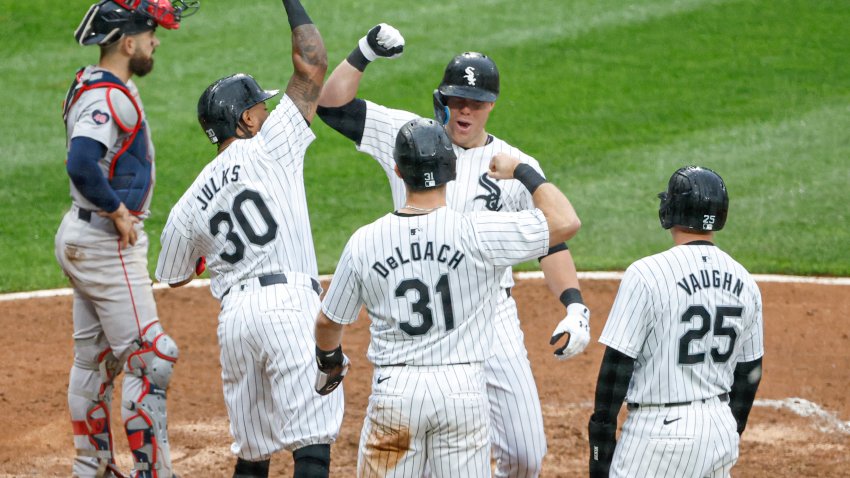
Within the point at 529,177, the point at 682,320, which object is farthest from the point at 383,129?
the point at 682,320

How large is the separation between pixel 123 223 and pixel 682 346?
264 cm

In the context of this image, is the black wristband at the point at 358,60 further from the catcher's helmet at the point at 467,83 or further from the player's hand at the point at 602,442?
the player's hand at the point at 602,442

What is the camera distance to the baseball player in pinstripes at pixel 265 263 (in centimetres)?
482

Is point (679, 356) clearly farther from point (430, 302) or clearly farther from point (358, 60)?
point (358, 60)

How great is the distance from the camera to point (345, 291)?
4195mm

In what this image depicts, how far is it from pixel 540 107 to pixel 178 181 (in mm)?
3770

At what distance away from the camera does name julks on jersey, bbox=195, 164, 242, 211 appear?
489 centimetres

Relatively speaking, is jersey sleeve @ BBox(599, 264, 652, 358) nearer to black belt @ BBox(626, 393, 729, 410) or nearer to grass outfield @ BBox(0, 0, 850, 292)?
black belt @ BBox(626, 393, 729, 410)

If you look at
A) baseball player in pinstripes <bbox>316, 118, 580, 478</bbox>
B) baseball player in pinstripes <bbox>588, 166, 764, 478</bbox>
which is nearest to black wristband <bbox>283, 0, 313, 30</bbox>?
baseball player in pinstripes <bbox>316, 118, 580, 478</bbox>

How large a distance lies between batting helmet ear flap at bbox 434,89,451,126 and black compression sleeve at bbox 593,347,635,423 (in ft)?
5.01

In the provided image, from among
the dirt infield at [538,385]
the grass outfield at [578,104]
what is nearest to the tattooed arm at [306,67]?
the dirt infield at [538,385]

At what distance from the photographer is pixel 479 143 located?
5.36 m

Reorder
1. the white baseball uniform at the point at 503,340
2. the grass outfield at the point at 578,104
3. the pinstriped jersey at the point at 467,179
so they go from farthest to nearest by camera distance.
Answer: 1. the grass outfield at the point at 578,104
2. the pinstriped jersey at the point at 467,179
3. the white baseball uniform at the point at 503,340

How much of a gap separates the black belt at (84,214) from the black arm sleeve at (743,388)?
9.75ft
